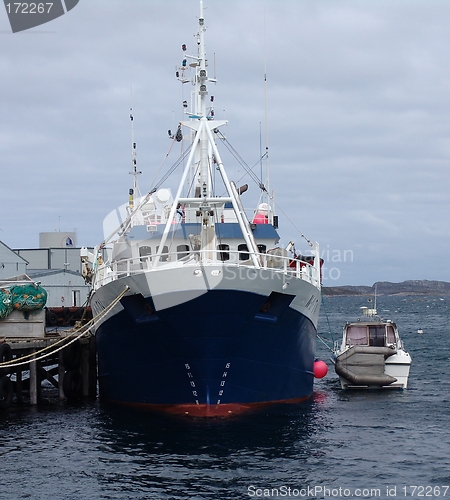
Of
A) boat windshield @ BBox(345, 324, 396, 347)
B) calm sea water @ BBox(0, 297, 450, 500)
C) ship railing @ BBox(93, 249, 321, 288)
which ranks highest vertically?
ship railing @ BBox(93, 249, 321, 288)

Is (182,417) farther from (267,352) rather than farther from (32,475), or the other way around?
(32,475)

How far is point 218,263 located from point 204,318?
1.81m

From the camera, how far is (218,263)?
936 inches

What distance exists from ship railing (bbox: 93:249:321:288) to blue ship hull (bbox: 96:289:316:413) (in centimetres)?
95

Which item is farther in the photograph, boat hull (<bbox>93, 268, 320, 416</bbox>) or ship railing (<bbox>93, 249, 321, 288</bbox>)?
ship railing (<bbox>93, 249, 321, 288</bbox>)

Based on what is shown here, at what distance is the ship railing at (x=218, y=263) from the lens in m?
24.2

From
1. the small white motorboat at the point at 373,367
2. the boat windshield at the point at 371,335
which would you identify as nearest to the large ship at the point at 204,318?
the small white motorboat at the point at 373,367

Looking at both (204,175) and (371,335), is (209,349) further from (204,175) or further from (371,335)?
(371,335)

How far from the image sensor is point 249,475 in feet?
61.7

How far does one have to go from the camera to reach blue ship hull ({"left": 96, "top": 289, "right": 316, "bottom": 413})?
23.7 meters

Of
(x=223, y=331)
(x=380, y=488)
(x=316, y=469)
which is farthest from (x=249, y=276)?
(x=380, y=488)

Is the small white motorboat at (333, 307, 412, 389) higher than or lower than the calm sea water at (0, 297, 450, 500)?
higher

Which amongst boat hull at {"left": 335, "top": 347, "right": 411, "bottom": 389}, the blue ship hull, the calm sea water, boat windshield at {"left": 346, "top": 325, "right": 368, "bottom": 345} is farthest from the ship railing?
boat windshield at {"left": 346, "top": 325, "right": 368, "bottom": 345}

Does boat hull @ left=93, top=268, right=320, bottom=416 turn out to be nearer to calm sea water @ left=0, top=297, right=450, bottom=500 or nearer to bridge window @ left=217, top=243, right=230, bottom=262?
calm sea water @ left=0, top=297, right=450, bottom=500
